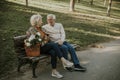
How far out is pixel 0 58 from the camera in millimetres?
9359

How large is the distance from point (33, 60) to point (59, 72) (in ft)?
3.63

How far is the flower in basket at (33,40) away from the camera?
7711 millimetres

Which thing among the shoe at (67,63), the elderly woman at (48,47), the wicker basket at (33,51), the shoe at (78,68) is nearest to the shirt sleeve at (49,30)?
the elderly woman at (48,47)

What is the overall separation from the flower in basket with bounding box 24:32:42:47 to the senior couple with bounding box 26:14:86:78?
0.25m

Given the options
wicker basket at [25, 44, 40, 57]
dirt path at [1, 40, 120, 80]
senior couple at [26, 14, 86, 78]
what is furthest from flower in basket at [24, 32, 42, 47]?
dirt path at [1, 40, 120, 80]

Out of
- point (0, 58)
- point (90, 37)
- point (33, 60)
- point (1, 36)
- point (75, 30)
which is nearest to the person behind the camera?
point (33, 60)

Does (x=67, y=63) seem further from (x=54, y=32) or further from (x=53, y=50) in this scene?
(x=54, y=32)

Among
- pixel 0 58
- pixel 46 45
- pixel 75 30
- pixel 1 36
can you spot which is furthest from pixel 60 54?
pixel 75 30

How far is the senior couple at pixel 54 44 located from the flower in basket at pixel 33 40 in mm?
249

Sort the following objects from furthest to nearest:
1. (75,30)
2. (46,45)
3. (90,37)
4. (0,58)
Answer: (75,30), (90,37), (0,58), (46,45)

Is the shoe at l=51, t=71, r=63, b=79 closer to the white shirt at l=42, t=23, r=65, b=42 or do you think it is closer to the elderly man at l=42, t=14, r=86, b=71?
the elderly man at l=42, t=14, r=86, b=71

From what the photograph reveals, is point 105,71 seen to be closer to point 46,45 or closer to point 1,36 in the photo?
point 46,45

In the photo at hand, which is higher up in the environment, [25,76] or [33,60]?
[33,60]

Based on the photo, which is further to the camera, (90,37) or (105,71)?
(90,37)
